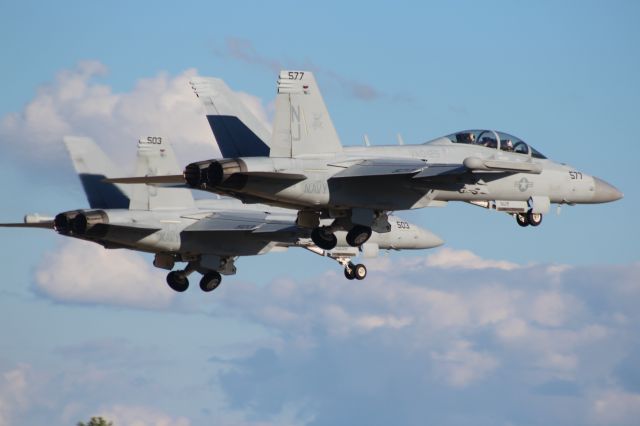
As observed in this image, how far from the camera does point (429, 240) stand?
59.5m

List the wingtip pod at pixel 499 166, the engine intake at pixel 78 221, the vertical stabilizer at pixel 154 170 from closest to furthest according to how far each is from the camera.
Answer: the wingtip pod at pixel 499 166 → the engine intake at pixel 78 221 → the vertical stabilizer at pixel 154 170

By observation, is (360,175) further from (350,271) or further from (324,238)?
(350,271)

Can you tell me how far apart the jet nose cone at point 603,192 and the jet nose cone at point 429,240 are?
12766 millimetres

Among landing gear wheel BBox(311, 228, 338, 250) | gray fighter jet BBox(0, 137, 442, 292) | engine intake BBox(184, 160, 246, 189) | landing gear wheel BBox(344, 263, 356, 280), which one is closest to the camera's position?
engine intake BBox(184, 160, 246, 189)

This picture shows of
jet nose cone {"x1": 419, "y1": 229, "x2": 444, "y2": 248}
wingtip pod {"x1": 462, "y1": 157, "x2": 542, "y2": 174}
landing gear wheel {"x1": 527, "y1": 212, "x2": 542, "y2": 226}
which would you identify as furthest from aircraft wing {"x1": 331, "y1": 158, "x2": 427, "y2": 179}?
jet nose cone {"x1": 419, "y1": 229, "x2": 444, "y2": 248}

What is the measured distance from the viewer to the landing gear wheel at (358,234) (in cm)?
4347

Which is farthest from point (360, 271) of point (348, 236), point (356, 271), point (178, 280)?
point (348, 236)

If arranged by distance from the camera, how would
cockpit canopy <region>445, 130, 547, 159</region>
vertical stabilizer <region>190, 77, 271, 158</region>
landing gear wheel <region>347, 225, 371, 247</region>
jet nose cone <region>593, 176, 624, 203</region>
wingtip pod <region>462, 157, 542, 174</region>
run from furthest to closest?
jet nose cone <region>593, 176, 624, 203</region>
vertical stabilizer <region>190, 77, 271, 158</region>
cockpit canopy <region>445, 130, 547, 159</region>
landing gear wheel <region>347, 225, 371, 247</region>
wingtip pod <region>462, 157, 542, 174</region>

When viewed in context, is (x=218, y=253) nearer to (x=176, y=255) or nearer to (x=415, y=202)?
(x=176, y=255)

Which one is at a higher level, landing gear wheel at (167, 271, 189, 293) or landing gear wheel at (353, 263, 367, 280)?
landing gear wheel at (353, 263, 367, 280)

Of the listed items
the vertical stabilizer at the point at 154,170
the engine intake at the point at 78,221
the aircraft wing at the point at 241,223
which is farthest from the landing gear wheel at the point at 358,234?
the vertical stabilizer at the point at 154,170

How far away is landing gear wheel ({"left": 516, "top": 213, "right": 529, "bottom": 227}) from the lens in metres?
45.8

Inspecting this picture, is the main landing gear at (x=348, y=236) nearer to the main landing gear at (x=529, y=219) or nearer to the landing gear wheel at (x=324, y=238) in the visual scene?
the landing gear wheel at (x=324, y=238)

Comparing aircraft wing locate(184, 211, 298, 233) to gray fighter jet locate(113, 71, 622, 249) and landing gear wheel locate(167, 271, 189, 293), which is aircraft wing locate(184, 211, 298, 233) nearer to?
landing gear wheel locate(167, 271, 189, 293)
